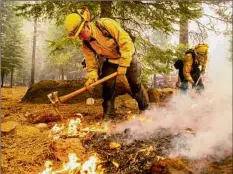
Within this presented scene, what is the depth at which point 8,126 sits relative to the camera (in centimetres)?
369

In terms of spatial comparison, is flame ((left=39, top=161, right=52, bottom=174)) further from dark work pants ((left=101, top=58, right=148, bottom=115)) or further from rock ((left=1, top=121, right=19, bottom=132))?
dark work pants ((left=101, top=58, right=148, bottom=115))

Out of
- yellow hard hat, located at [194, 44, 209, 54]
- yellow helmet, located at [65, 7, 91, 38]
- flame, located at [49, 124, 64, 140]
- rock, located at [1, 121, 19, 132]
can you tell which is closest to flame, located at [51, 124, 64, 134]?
flame, located at [49, 124, 64, 140]

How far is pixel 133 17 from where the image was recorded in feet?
15.6

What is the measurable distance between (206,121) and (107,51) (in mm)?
1262

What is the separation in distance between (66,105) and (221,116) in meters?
2.17

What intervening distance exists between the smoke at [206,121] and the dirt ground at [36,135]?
175 mm

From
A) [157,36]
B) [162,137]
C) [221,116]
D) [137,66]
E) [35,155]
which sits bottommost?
[35,155]

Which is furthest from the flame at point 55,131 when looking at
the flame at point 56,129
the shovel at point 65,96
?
the shovel at point 65,96

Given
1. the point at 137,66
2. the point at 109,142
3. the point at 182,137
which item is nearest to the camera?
the point at 182,137

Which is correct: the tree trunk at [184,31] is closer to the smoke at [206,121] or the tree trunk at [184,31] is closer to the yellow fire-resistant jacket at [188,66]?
the yellow fire-resistant jacket at [188,66]

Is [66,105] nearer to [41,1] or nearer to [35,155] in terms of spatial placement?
[35,155]

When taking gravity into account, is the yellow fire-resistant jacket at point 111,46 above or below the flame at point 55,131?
above

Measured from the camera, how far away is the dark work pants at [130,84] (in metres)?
3.62

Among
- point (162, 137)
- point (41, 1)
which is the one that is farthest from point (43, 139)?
point (41, 1)
